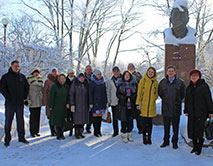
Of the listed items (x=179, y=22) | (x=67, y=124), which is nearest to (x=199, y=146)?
(x=67, y=124)

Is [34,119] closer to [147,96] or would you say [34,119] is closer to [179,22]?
[147,96]

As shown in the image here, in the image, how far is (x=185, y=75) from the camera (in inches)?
304

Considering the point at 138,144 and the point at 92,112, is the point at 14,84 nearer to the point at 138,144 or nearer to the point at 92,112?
the point at 92,112

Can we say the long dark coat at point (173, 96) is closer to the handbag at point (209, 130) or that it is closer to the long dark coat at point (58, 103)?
the handbag at point (209, 130)

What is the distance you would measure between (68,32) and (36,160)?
55.9 feet

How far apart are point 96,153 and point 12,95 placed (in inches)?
88.2

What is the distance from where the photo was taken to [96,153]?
4.18 m

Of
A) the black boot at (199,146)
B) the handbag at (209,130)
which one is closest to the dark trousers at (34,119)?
the black boot at (199,146)

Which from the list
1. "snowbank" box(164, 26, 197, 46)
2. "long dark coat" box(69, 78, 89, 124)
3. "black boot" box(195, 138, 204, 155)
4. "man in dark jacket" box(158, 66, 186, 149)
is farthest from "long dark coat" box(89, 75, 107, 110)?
"snowbank" box(164, 26, 197, 46)

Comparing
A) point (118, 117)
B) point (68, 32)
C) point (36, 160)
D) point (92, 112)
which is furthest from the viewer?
point (68, 32)

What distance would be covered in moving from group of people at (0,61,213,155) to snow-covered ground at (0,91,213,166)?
226 mm

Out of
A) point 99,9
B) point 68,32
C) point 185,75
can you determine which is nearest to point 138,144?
point 185,75

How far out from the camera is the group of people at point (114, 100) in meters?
4.11

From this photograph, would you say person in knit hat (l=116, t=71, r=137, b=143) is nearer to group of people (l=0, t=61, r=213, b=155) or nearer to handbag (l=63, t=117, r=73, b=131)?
group of people (l=0, t=61, r=213, b=155)
